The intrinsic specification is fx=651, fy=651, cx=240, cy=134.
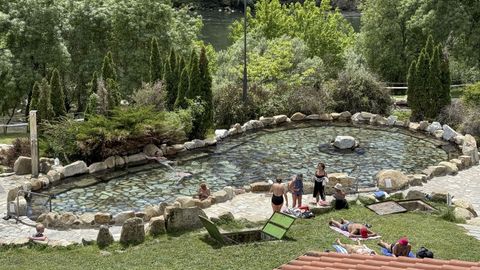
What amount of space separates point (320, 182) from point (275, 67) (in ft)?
56.9

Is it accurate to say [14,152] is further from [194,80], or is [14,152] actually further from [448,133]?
[448,133]

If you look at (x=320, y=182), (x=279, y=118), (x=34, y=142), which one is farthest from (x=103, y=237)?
(x=279, y=118)

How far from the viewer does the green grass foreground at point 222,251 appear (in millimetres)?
15086

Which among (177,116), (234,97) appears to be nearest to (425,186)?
(177,116)

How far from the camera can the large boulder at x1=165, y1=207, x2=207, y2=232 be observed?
58.2 ft

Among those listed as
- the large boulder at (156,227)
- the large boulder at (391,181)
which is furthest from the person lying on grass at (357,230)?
the large boulder at (391,181)

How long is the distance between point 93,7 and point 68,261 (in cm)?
2507

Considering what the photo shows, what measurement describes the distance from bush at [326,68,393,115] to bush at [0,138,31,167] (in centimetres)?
1727

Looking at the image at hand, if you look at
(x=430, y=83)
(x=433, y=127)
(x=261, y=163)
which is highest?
(x=430, y=83)

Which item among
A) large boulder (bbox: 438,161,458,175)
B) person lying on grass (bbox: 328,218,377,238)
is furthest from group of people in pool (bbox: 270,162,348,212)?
large boulder (bbox: 438,161,458,175)

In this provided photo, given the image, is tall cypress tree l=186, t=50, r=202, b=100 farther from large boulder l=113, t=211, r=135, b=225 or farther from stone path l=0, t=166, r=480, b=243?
large boulder l=113, t=211, r=135, b=225

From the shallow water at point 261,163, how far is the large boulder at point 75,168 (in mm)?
865

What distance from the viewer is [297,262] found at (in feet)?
40.1

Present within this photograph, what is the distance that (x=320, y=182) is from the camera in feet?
67.1
